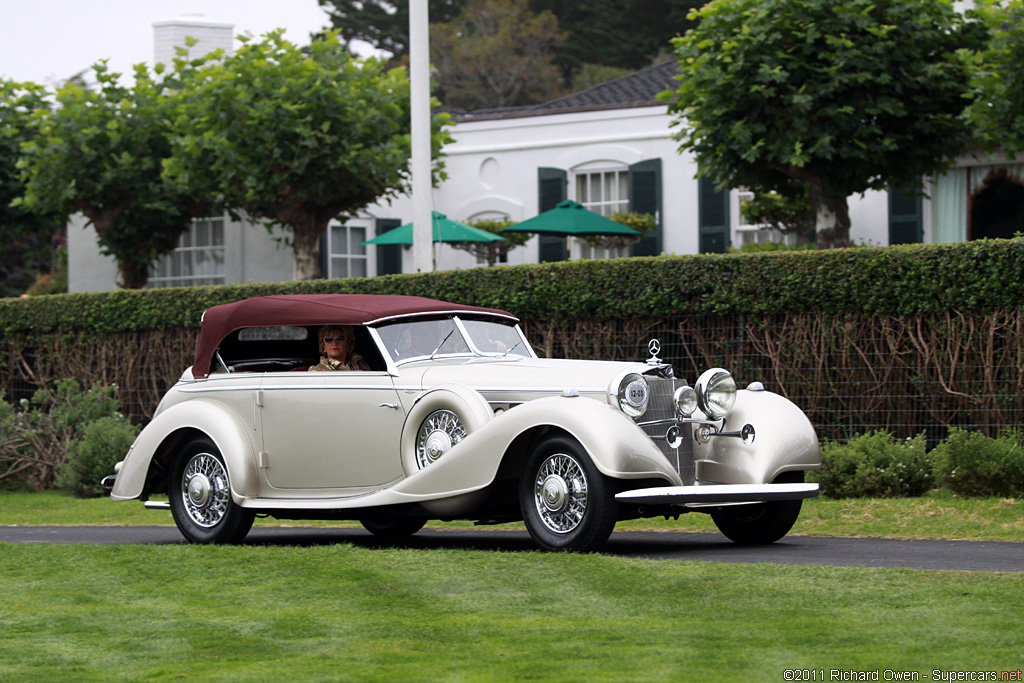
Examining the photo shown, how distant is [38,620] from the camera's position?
6852 millimetres

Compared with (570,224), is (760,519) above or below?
below

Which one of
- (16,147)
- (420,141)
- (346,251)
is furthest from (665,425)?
(16,147)

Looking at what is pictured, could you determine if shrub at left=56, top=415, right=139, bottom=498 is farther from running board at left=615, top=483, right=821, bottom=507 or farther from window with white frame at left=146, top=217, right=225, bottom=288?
window with white frame at left=146, top=217, right=225, bottom=288

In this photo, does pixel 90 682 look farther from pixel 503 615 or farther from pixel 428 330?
pixel 428 330

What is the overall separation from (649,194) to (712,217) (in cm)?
130

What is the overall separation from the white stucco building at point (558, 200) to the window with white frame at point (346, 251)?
0.02m

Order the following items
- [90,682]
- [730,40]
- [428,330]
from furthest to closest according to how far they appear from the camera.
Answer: [730,40] → [428,330] → [90,682]

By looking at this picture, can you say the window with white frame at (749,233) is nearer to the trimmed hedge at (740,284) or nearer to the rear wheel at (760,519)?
the trimmed hedge at (740,284)

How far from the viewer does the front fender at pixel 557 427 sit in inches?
324

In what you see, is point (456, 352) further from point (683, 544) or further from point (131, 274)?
point (131, 274)

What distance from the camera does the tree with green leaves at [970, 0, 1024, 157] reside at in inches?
674

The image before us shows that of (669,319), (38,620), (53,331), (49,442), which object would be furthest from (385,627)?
(53,331)

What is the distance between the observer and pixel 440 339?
33.3 ft

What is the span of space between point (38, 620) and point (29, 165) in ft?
67.2
